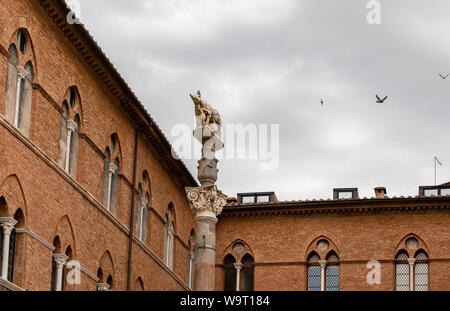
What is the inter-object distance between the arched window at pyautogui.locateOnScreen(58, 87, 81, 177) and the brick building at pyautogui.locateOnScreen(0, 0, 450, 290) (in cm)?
4

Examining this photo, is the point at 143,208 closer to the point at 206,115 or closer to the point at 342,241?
the point at 342,241

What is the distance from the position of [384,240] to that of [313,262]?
8.71 feet

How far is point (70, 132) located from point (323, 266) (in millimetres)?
14798

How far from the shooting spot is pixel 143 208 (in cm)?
3019

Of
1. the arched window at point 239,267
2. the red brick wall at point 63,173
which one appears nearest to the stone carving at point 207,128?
the red brick wall at point 63,173

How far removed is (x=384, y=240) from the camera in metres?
36.0

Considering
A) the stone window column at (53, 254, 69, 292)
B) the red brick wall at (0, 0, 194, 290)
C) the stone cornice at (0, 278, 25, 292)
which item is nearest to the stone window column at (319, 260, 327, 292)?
the red brick wall at (0, 0, 194, 290)

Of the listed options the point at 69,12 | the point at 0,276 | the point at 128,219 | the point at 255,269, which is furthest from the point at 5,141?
the point at 255,269

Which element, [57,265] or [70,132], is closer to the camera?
[57,265]

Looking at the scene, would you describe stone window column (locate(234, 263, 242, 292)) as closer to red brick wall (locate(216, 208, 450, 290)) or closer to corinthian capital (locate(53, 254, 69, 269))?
red brick wall (locate(216, 208, 450, 290))

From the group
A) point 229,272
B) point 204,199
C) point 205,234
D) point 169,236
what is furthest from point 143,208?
point 205,234
